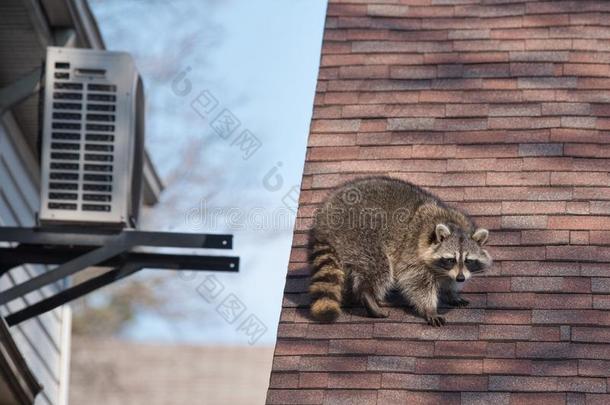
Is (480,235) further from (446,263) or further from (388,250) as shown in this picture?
(388,250)

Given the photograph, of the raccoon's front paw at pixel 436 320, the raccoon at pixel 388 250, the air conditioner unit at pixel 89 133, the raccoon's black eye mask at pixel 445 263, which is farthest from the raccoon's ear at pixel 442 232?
the air conditioner unit at pixel 89 133

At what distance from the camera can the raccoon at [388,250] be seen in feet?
20.1

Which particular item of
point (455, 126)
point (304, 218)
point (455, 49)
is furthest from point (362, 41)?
point (304, 218)

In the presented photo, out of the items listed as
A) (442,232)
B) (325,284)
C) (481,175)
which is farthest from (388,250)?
(481,175)

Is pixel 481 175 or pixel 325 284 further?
pixel 481 175

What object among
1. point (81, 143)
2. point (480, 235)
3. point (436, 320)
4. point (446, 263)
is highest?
point (81, 143)

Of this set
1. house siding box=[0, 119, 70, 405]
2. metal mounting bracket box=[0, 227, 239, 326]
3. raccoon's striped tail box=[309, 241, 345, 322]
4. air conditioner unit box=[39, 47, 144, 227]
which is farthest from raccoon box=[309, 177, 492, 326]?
house siding box=[0, 119, 70, 405]

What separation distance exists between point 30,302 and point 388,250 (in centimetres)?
431

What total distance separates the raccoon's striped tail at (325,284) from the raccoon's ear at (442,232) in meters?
0.53

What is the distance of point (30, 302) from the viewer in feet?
32.1

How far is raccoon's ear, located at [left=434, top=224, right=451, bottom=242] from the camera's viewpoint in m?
6.28

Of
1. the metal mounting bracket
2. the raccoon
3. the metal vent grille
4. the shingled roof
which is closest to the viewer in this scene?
the shingled roof

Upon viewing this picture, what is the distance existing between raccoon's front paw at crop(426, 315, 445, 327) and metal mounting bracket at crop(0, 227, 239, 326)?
1.68 meters

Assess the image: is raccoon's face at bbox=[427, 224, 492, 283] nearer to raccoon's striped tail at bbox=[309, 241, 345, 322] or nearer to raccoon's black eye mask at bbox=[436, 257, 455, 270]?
raccoon's black eye mask at bbox=[436, 257, 455, 270]
